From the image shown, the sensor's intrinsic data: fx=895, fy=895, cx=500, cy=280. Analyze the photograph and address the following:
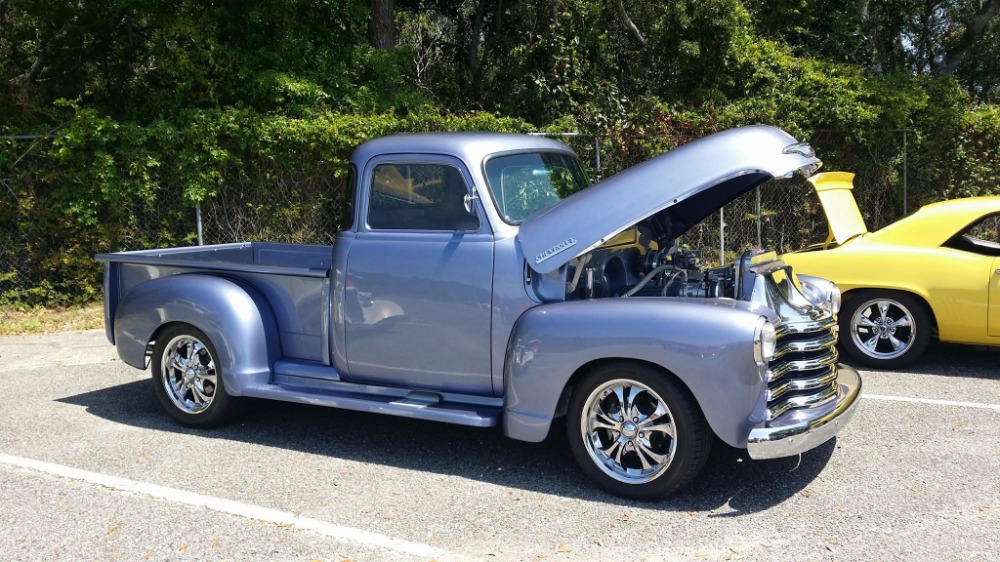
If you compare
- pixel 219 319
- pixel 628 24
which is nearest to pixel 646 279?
pixel 219 319

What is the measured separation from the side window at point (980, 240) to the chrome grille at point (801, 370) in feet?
10.5

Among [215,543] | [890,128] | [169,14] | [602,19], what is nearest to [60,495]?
[215,543]

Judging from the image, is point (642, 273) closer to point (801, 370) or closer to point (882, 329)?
point (801, 370)

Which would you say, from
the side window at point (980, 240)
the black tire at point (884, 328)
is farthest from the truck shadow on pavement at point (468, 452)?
the side window at point (980, 240)

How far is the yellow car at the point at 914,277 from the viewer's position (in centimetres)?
730

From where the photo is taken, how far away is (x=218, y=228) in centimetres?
1132

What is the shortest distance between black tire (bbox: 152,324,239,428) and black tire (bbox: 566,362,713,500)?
8.47 ft

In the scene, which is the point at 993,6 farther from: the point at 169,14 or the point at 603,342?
the point at 603,342

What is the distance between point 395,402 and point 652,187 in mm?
1989

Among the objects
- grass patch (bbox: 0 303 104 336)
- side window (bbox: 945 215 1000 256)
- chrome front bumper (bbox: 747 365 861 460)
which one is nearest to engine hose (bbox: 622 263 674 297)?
chrome front bumper (bbox: 747 365 861 460)

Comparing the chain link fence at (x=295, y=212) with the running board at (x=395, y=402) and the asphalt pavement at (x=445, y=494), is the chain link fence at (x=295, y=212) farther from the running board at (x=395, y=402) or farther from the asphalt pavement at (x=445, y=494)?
the running board at (x=395, y=402)

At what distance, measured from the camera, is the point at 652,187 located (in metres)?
4.86

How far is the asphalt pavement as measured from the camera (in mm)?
Result: 4238

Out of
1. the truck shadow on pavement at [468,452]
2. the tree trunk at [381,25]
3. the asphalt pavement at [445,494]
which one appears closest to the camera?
the asphalt pavement at [445,494]
